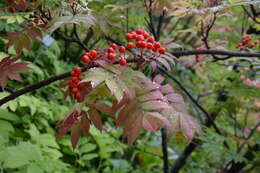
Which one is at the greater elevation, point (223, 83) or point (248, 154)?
point (223, 83)

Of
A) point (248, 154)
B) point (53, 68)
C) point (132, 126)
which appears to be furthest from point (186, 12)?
point (53, 68)

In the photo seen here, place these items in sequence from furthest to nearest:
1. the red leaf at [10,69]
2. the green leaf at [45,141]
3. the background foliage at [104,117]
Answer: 1. the green leaf at [45,141]
2. the background foliage at [104,117]
3. the red leaf at [10,69]

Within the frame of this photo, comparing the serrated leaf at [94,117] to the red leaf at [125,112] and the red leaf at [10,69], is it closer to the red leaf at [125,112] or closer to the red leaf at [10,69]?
the red leaf at [125,112]

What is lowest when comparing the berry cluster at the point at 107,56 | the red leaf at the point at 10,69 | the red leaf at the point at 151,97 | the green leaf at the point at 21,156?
the green leaf at the point at 21,156

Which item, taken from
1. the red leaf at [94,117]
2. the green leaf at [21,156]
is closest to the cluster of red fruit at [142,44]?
the red leaf at [94,117]

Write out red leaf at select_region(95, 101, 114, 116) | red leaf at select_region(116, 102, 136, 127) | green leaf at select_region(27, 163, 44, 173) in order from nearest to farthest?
red leaf at select_region(116, 102, 136, 127) < red leaf at select_region(95, 101, 114, 116) < green leaf at select_region(27, 163, 44, 173)

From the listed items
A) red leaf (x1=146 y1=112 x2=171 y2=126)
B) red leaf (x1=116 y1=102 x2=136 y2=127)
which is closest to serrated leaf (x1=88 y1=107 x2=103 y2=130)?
red leaf (x1=116 y1=102 x2=136 y2=127)

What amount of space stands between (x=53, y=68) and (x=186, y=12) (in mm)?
2061

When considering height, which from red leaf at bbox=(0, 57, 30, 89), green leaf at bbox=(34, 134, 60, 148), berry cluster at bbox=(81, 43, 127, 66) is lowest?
green leaf at bbox=(34, 134, 60, 148)

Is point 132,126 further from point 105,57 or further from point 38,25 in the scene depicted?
point 38,25

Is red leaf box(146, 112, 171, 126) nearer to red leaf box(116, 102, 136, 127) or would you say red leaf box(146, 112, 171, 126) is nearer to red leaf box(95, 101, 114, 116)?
red leaf box(116, 102, 136, 127)

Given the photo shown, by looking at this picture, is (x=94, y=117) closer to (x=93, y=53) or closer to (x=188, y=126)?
(x=93, y=53)

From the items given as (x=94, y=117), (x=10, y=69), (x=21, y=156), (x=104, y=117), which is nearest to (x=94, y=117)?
(x=94, y=117)

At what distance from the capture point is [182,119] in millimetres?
1103
